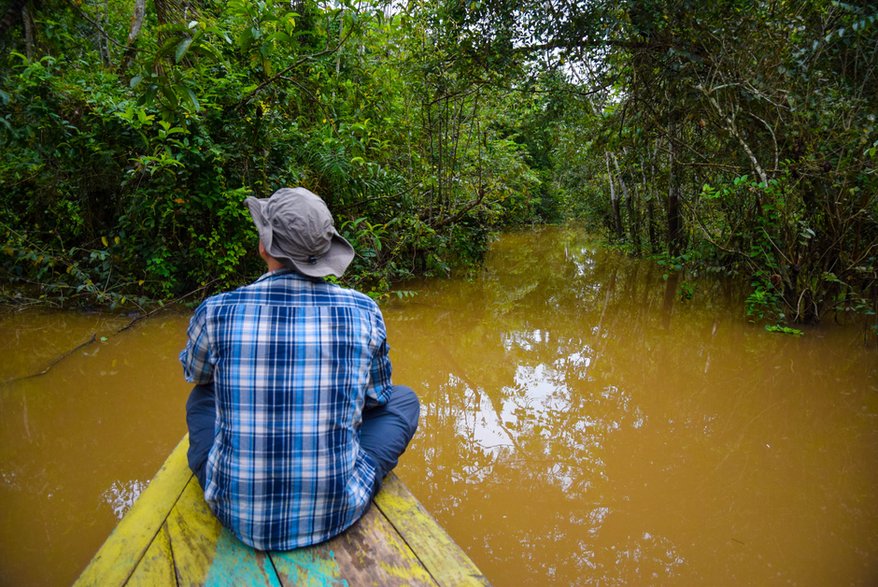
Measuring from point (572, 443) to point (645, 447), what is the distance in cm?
46

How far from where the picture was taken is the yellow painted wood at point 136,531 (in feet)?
4.49

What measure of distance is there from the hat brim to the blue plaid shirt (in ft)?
0.18

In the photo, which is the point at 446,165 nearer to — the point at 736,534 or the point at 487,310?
the point at 487,310

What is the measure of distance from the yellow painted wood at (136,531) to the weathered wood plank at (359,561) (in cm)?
41

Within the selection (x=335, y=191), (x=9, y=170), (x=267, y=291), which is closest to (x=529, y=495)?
(x=267, y=291)

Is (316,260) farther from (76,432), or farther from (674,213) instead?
(674,213)

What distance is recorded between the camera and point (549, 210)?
24.3 metres

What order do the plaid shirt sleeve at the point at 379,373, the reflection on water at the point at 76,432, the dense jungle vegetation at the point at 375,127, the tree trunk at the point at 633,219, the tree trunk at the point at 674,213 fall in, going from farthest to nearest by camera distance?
the tree trunk at the point at 633,219 < the tree trunk at the point at 674,213 < the dense jungle vegetation at the point at 375,127 < the reflection on water at the point at 76,432 < the plaid shirt sleeve at the point at 379,373

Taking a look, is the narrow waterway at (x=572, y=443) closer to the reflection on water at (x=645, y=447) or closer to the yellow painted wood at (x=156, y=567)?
the reflection on water at (x=645, y=447)

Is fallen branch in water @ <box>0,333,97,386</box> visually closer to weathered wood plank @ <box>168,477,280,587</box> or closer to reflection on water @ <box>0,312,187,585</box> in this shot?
reflection on water @ <box>0,312,187,585</box>

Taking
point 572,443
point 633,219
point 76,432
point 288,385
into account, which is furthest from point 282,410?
point 633,219

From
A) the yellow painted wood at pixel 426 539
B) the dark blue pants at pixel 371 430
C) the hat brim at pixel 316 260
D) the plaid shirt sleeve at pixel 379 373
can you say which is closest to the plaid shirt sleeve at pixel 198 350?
the dark blue pants at pixel 371 430

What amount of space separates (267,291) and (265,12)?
266 centimetres

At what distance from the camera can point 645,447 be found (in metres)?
3.17
